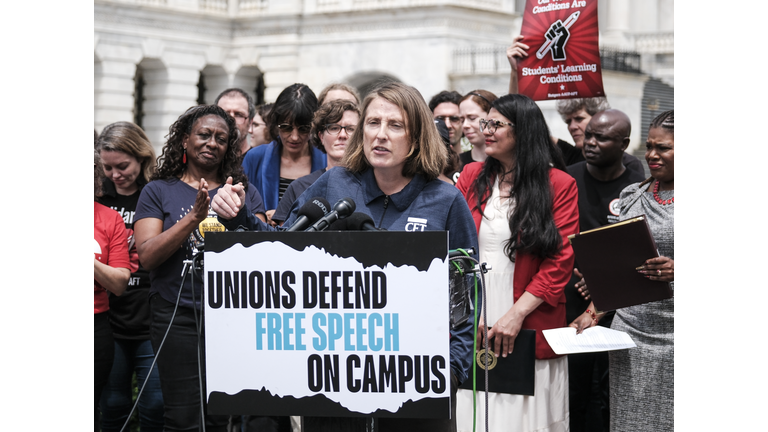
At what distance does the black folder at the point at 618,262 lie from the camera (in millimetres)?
4824

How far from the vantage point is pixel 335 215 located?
3.48 m

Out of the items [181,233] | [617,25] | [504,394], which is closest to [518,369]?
[504,394]

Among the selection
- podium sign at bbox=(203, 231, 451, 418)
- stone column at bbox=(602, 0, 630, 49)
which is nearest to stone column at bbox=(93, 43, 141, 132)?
stone column at bbox=(602, 0, 630, 49)

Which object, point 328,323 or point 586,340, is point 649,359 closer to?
point 586,340

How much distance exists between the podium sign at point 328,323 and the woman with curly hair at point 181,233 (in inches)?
48.6

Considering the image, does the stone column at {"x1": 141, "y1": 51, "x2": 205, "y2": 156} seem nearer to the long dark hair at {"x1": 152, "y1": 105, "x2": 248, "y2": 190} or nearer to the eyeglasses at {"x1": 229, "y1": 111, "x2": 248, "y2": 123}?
the eyeglasses at {"x1": 229, "y1": 111, "x2": 248, "y2": 123}

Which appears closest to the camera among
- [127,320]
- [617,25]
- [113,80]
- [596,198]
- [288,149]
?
[127,320]

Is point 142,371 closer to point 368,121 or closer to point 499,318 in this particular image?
point 499,318

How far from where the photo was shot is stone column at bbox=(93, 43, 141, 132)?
83.6ft

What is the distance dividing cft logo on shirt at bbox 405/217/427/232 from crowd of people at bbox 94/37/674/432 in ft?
0.09

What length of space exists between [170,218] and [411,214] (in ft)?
5.36

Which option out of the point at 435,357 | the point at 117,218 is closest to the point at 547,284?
the point at 435,357

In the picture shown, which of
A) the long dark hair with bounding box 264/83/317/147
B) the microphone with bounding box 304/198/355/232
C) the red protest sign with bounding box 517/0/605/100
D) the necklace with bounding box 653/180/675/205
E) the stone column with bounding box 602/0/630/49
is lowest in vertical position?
the microphone with bounding box 304/198/355/232
